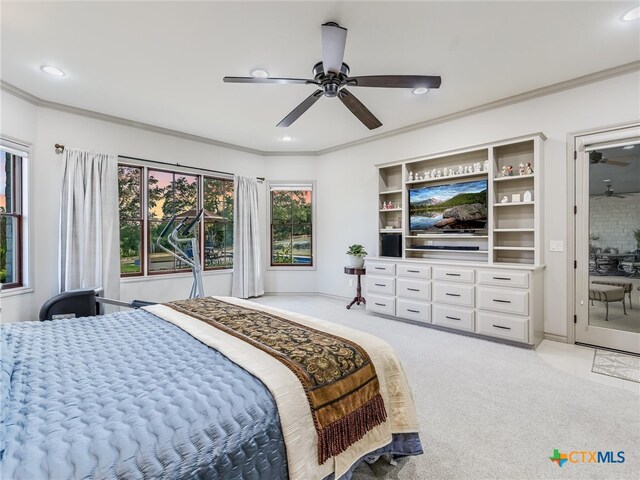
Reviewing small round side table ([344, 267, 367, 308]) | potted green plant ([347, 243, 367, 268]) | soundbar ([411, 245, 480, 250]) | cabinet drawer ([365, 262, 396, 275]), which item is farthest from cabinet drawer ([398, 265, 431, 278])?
potted green plant ([347, 243, 367, 268])

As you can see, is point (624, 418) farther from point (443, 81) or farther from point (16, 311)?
point (16, 311)

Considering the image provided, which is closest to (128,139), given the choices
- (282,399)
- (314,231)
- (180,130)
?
(180,130)

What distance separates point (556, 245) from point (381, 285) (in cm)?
220

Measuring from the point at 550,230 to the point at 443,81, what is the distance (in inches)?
84.5

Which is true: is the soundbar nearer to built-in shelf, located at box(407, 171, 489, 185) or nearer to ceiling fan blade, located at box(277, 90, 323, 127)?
built-in shelf, located at box(407, 171, 489, 185)

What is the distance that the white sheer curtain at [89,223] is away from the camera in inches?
155

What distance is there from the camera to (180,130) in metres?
5.01

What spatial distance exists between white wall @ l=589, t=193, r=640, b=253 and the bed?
329cm

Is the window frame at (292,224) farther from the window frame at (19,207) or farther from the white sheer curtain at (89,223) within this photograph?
the window frame at (19,207)

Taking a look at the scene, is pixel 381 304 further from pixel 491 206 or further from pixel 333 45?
pixel 333 45

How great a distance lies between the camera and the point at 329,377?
4.50 feet

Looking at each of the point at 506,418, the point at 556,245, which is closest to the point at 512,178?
the point at 556,245

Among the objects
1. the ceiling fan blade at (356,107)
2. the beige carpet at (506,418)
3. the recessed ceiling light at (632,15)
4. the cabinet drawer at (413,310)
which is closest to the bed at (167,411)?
the beige carpet at (506,418)

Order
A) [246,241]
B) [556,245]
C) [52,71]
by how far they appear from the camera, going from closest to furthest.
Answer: [52,71] < [556,245] < [246,241]
